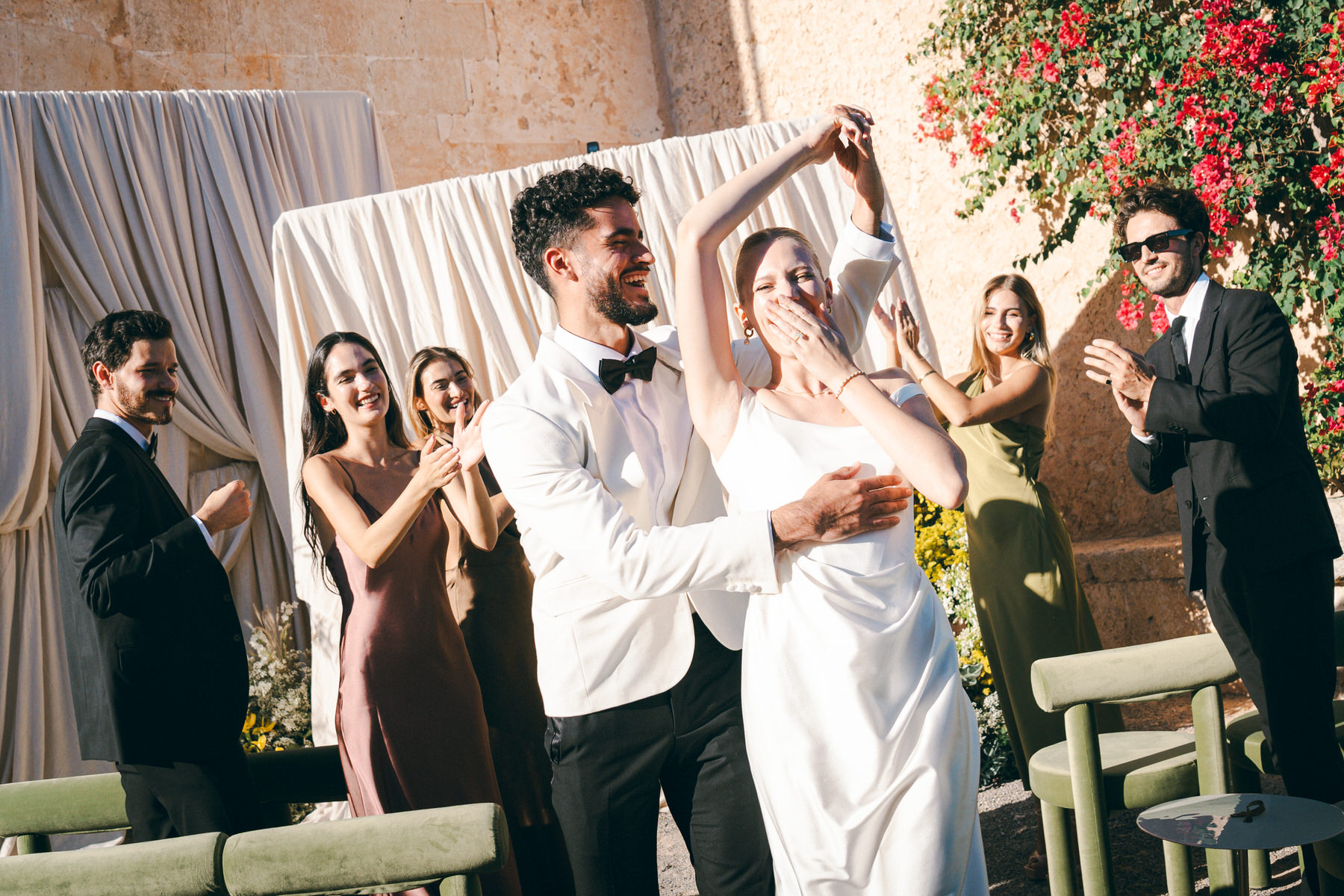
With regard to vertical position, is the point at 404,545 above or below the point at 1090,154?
below

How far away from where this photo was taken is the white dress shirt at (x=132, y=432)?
243 cm

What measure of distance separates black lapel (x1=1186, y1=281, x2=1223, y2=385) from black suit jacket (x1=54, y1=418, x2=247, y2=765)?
2468mm

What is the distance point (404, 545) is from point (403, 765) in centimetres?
57

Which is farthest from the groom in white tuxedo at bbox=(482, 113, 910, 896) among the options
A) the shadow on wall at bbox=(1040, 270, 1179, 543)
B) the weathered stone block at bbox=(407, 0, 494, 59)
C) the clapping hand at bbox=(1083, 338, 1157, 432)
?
the weathered stone block at bbox=(407, 0, 494, 59)

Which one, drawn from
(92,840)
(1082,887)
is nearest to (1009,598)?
(1082,887)

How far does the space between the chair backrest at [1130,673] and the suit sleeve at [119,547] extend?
1.90 m

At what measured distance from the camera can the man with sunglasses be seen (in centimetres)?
234

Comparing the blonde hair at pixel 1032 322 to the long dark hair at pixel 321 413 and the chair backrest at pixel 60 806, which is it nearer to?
the long dark hair at pixel 321 413

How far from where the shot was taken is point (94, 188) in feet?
16.8

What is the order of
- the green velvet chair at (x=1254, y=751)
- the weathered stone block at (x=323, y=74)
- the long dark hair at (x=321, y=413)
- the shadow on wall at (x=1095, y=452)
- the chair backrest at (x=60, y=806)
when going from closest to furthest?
the chair backrest at (x=60, y=806) < the green velvet chair at (x=1254, y=751) < the long dark hair at (x=321, y=413) < the shadow on wall at (x=1095, y=452) < the weathered stone block at (x=323, y=74)

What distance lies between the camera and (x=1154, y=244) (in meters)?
2.65

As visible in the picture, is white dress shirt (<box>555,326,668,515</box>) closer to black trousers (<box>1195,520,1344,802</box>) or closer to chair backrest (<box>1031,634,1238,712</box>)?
chair backrest (<box>1031,634,1238,712</box>)

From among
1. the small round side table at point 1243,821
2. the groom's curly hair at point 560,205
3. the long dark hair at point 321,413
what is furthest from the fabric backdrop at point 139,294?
the small round side table at point 1243,821

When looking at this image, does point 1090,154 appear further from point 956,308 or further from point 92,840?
point 92,840
